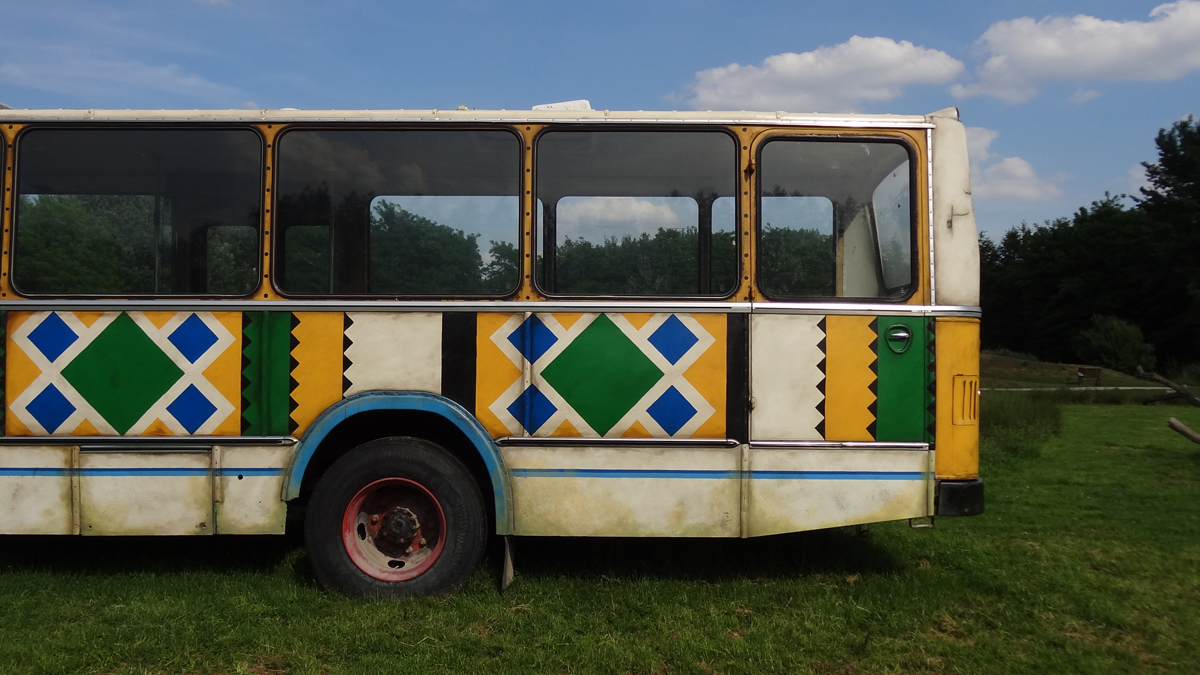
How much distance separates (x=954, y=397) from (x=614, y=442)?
6.33 feet

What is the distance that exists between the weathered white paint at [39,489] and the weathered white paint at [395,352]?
167cm

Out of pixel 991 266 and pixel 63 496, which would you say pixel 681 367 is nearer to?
pixel 63 496

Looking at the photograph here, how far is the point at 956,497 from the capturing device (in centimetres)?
489

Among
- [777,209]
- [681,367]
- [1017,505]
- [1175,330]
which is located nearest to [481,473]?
[681,367]

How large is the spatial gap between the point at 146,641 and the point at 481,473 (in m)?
1.90

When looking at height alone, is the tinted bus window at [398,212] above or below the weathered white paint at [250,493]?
above

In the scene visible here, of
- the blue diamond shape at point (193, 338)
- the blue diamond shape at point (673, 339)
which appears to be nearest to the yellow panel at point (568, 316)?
the blue diamond shape at point (673, 339)

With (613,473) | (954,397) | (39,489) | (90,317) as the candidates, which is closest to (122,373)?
(90,317)

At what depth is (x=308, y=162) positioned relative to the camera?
508 centimetres

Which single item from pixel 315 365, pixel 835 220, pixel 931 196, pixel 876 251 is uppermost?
pixel 931 196

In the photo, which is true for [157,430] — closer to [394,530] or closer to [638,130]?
[394,530]

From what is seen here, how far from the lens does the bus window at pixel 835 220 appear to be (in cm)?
497

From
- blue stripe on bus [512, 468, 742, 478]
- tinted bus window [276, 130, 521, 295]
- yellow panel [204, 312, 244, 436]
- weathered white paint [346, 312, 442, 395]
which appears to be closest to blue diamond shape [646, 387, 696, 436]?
blue stripe on bus [512, 468, 742, 478]

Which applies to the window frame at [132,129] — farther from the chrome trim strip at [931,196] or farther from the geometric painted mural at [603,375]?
the chrome trim strip at [931,196]
